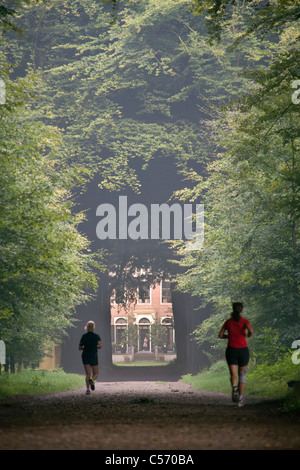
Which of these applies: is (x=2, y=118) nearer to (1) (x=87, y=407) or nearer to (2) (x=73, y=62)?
(1) (x=87, y=407)

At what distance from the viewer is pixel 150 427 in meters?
7.67

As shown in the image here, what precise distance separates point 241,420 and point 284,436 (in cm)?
172

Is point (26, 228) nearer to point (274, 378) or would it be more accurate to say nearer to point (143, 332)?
point (274, 378)

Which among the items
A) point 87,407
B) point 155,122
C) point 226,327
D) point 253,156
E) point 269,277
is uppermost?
point 155,122

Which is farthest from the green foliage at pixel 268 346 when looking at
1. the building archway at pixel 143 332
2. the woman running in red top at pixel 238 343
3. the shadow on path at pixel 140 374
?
the building archway at pixel 143 332

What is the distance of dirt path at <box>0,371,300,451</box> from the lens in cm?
620

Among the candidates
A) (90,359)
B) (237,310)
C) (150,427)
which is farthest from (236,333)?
(90,359)

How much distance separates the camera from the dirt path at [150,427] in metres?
6.20

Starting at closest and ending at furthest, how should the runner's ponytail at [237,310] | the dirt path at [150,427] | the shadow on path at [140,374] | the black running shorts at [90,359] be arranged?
the dirt path at [150,427]
the runner's ponytail at [237,310]
the black running shorts at [90,359]
the shadow on path at [140,374]

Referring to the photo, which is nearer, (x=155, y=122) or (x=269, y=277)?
(x=269, y=277)

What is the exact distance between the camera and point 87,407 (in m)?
10.9

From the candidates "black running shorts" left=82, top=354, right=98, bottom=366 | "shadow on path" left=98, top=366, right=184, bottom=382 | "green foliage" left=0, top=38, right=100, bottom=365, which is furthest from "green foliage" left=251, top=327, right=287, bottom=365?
"shadow on path" left=98, top=366, right=184, bottom=382

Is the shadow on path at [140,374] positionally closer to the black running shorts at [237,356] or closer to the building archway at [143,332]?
the black running shorts at [237,356]
